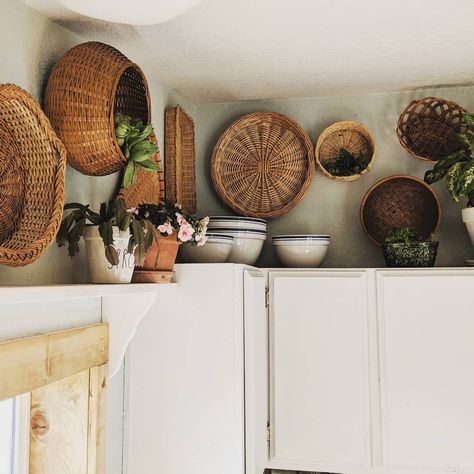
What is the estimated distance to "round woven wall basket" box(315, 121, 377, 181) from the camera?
2.43 metres

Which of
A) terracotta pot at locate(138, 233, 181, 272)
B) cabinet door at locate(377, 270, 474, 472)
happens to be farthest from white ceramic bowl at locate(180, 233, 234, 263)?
cabinet door at locate(377, 270, 474, 472)

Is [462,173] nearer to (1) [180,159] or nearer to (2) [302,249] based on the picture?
(2) [302,249]

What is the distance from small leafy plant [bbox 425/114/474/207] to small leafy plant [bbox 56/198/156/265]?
4.17ft

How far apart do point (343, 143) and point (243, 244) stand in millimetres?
722

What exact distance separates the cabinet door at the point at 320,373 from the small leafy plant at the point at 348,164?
0.52m

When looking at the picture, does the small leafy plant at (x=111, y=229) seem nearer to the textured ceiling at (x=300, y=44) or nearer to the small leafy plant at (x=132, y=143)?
the small leafy plant at (x=132, y=143)

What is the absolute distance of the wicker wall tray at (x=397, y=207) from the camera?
95.0 inches

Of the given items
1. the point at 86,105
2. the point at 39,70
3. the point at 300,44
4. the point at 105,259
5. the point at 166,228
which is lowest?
the point at 105,259

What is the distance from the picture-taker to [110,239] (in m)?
1.41

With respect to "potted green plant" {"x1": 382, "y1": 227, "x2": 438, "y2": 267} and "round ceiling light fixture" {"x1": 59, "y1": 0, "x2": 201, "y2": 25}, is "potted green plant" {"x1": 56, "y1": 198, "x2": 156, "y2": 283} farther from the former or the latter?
"potted green plant" {"x1": 382, "y1": 227, "x2": 438, "y2": 267}

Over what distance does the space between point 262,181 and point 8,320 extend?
4.79 ft

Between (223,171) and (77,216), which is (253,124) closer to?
(223,171)

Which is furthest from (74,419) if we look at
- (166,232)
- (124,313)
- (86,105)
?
(86,105)

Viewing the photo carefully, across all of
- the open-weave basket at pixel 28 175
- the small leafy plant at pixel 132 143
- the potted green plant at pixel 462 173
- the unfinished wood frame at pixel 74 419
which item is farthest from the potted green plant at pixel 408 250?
the open-weave basket at pixel 28 175
